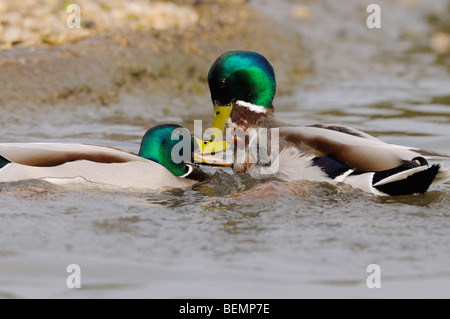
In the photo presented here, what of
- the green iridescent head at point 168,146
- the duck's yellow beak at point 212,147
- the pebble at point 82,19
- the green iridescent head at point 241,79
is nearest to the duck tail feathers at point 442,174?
the green iridescent head at point 241,79

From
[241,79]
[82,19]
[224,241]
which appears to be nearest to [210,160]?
[241,79]

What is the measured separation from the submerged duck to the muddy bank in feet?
9.96

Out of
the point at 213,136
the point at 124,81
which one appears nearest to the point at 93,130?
the point at 124,81

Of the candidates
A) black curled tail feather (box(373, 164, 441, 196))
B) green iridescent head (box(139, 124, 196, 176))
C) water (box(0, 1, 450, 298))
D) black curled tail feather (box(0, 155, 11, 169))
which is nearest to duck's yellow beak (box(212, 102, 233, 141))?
green iridescent head (box(139, 124, 196, 176))

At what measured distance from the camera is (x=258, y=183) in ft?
18.3

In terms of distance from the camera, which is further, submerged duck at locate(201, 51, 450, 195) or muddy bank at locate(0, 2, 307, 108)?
muddy bank at locate(0, 2, 307, 108)

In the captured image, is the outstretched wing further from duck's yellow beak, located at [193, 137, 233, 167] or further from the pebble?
the pebble

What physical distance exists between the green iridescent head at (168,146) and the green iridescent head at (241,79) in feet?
1.34

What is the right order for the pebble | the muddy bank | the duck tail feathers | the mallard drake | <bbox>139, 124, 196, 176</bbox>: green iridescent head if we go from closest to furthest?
the duck tail feathers
the mallard drake
<bbox>139, 124, 196, 176</bbox>: green iridescent head
the muddy bank
the pebble

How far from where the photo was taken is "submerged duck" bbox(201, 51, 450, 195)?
517cm

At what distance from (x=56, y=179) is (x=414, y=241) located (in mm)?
2310

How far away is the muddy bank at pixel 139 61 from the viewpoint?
335 inches

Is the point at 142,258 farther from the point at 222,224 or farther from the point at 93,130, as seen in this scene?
the point at 93,130
